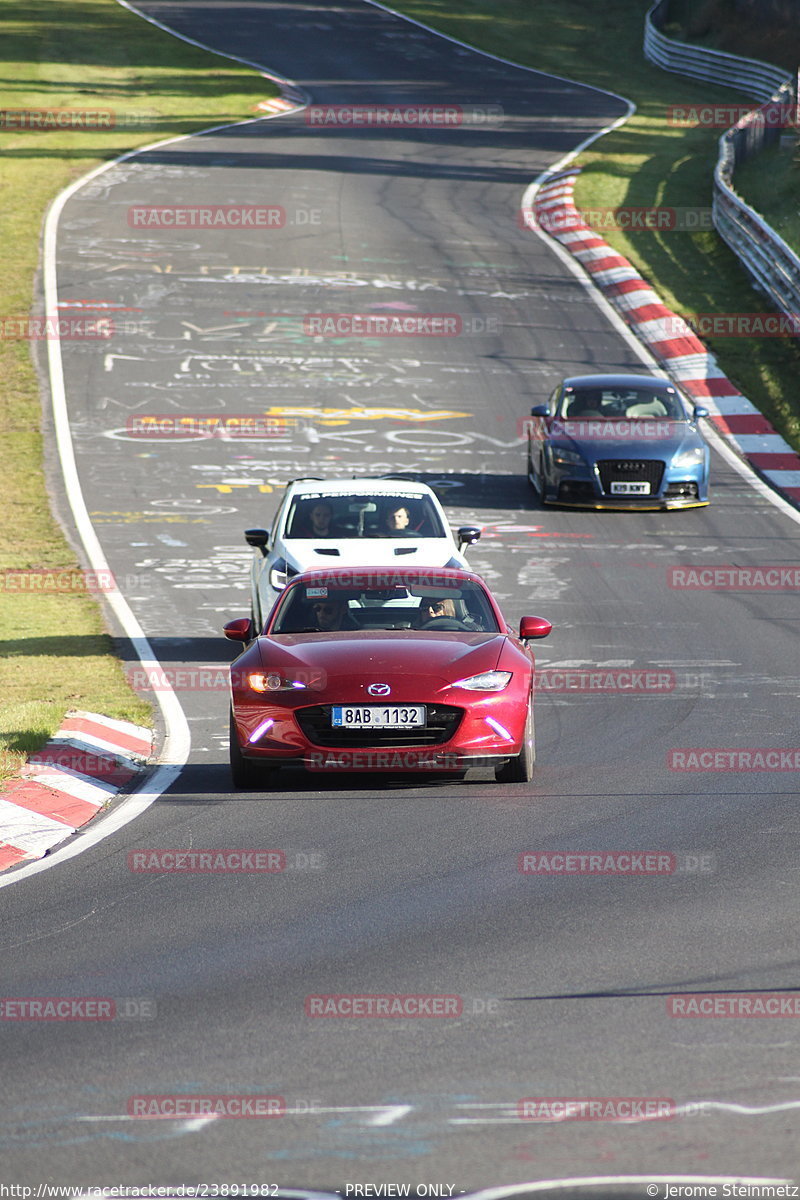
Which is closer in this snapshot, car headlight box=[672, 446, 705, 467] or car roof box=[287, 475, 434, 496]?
car roof box=[287, 475, 434, 496]

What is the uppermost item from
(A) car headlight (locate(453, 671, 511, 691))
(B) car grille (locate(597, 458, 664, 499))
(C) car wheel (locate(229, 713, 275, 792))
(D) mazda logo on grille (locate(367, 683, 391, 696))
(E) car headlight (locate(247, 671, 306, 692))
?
(D) mazda logo on grille (locate(367, 683, 391, 696))

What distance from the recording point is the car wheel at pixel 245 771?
34.7 ft

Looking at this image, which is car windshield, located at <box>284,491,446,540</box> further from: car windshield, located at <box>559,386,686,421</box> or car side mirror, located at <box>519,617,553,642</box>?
car windshield, located at <box>559,386,686,421</box>

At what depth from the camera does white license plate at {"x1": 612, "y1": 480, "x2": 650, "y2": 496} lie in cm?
2278

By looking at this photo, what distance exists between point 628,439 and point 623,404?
1047mm

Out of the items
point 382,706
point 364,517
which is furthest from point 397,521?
point 382,706

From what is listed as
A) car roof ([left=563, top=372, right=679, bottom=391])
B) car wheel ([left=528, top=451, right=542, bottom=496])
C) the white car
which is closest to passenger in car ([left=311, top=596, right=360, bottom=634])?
the white car

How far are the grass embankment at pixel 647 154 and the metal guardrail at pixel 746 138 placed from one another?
1.53 ft

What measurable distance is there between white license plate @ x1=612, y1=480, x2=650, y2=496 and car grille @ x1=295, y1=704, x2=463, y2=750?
12873 mm

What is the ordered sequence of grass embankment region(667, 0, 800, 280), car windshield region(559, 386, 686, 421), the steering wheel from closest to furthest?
the steering wheel → car windshield region(559, 386, 686, 421) → grass embankment region(667, 0, 800, 280)

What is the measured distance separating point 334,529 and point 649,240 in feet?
77.6

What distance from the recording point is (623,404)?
78.8 ft

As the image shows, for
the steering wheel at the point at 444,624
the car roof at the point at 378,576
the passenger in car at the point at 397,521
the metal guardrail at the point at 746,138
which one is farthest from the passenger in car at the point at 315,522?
the metal guardrail at the point at 746,138

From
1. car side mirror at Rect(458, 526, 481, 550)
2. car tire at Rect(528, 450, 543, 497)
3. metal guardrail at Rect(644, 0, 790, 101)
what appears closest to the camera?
car side mirror at Rect(458, 526, 481, 550)
